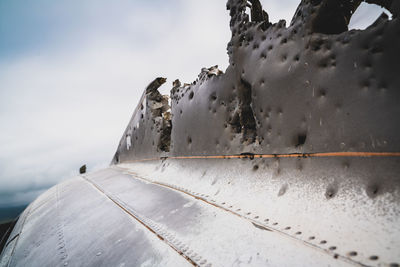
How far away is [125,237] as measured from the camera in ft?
6.59

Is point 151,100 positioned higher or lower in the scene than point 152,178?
higher

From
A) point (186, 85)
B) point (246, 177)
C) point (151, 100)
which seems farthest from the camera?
point (151, 100)

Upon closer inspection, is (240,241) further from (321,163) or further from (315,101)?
(315,101)

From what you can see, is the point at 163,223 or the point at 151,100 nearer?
the point at 163,223

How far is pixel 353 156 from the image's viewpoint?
156cm

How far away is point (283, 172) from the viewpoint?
2047 millimetres

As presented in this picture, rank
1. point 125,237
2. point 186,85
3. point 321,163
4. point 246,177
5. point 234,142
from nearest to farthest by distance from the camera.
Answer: point 321,163 < point 125,237 < point 246,177 < point 234,142 < point 186,85

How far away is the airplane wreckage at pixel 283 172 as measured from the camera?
1.35 meters

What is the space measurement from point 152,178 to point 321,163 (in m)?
3.34

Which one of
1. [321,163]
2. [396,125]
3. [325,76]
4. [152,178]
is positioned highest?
[325,76]

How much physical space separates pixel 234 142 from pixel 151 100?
3511 millimetres

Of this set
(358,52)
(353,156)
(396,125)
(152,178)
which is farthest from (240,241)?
(152,178)

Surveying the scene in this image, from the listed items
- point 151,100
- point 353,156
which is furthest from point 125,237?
point 151,100

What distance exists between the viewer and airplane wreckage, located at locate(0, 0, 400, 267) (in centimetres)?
135
